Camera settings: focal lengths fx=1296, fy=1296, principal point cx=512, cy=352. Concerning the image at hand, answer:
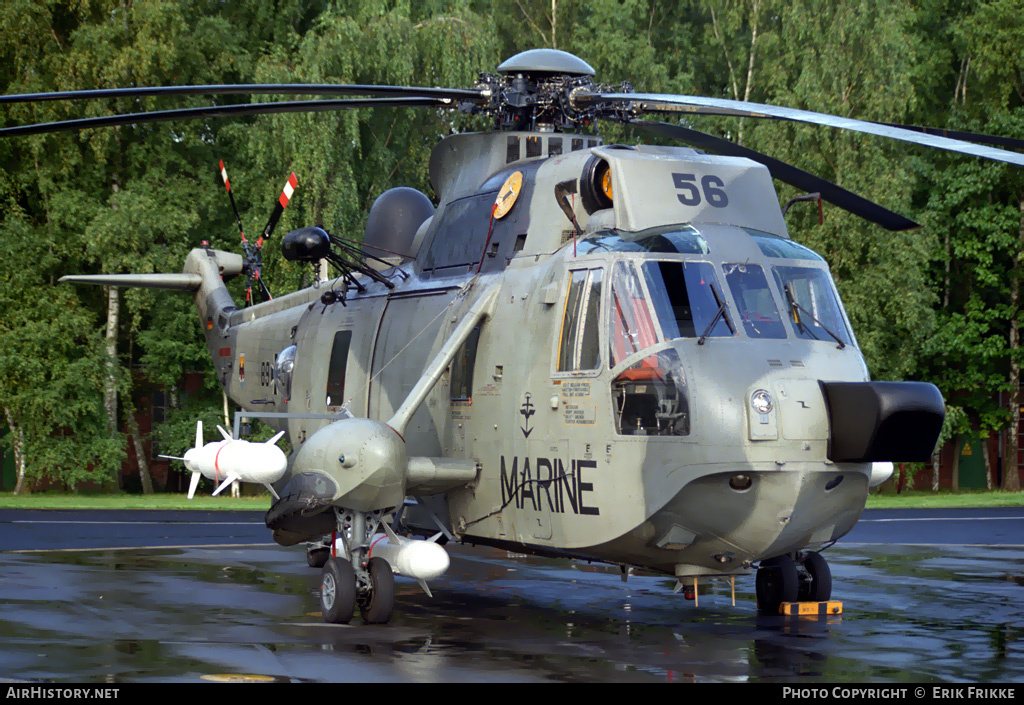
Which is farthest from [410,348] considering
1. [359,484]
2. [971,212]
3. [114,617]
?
[971,212]

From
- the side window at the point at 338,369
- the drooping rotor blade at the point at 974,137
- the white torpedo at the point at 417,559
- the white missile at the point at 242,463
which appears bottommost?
the white torpedo at the point at 417,559

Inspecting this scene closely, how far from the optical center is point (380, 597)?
37.2ft

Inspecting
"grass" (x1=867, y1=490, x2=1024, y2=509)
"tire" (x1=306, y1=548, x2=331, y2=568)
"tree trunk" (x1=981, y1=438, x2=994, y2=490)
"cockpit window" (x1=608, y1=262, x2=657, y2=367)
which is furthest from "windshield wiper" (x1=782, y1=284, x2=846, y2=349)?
"tree trunk" (x1=981, y1=438, x2=994, y2=490)

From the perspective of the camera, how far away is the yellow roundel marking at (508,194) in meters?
12.2

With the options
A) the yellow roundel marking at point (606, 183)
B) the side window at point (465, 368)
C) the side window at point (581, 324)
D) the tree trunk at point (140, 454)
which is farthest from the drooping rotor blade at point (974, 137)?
the tree trunk at point (140, 454)

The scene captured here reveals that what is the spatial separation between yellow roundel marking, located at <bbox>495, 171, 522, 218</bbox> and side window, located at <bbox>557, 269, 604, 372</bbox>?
1614 mm

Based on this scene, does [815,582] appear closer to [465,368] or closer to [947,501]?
[465,368]

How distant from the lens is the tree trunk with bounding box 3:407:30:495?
3225 centimetres

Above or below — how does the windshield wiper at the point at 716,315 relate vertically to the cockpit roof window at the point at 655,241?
below

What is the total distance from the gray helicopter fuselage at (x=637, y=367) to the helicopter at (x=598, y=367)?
0.8 inches

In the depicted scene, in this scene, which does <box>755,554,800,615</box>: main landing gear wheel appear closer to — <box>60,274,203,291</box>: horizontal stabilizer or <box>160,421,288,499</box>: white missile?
<box>160,421,288,499</box>: white missile

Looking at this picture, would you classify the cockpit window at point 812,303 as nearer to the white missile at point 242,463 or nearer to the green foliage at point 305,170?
the white missile at point 242,463

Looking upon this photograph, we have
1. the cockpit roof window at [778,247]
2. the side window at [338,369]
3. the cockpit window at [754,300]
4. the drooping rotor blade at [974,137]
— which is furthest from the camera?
the side window at [338,369]

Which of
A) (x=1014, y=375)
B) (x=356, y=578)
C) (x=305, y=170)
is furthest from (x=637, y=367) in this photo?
(x=1014, y=375)
